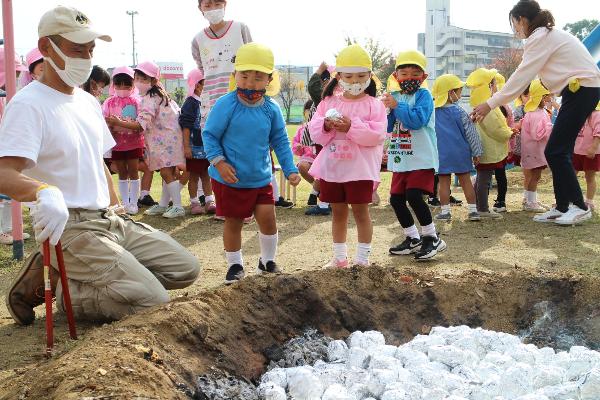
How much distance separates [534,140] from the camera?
8000 millimetres

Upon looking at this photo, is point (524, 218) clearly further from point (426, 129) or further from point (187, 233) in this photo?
point (187, 233)

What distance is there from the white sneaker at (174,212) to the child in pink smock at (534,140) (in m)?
3.97

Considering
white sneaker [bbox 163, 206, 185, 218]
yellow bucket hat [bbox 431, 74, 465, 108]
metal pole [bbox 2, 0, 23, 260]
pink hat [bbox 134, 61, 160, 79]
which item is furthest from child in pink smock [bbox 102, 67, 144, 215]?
yellow bucket hat [bbox 431, 74, 465, 108]

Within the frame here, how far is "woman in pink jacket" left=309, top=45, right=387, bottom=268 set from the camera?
4781 mm

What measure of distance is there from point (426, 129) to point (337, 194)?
1015mm

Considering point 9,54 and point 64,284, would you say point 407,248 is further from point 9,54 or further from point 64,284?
Answer: point 9,54

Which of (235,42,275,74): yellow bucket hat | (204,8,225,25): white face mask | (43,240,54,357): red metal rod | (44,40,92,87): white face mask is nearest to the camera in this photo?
(43,240,54,357): red metal rod

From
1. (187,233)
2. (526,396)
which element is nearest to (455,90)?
(187,233)

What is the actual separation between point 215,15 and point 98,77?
5.21ft

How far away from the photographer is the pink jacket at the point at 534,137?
792cm

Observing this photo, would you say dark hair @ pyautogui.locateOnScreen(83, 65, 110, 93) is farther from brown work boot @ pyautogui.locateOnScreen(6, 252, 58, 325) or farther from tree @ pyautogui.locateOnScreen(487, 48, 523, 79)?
tree @ pyautogui.locateOnScreen(487, 48, 523, 79)

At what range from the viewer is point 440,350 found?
10.3ft

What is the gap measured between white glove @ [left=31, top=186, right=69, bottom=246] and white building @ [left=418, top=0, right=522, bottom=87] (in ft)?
126

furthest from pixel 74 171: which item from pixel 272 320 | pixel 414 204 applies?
pixel 414 204
